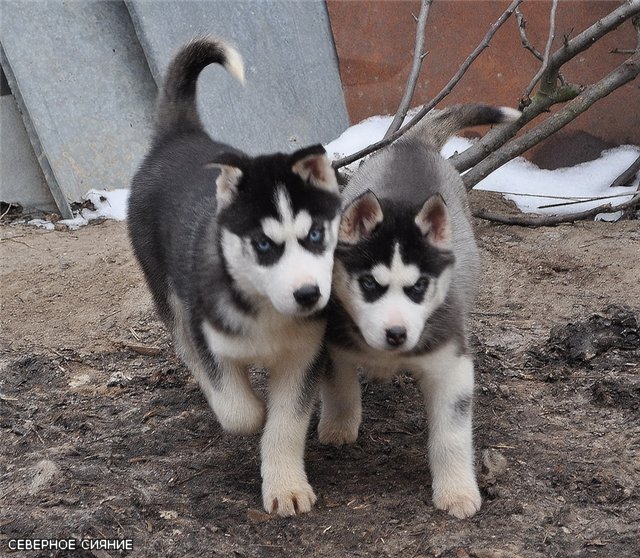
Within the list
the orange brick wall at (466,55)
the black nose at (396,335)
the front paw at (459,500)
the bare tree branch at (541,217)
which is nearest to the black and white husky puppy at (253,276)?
the black nose at (396,335)

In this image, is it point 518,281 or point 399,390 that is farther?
point 518,281

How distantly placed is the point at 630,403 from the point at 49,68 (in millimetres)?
5183

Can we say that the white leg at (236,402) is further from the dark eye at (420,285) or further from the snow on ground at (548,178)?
the snow on ground at (548,178)

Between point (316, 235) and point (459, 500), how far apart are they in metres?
1.17

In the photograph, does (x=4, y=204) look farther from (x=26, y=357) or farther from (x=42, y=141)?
(x=26, y=357)

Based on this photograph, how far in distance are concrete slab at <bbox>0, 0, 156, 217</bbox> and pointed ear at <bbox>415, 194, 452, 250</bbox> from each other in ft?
14.6

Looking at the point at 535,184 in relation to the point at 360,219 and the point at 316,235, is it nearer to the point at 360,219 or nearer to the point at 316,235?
the point at 360,219

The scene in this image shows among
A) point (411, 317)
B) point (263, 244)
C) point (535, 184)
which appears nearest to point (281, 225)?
point (263, 244)

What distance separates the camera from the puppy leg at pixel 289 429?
3641 mm

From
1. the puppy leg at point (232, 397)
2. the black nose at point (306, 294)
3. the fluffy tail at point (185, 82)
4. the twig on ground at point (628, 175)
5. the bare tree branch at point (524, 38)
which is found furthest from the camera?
the twig on ground at point (628, 175)

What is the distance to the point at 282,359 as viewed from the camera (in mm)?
3643

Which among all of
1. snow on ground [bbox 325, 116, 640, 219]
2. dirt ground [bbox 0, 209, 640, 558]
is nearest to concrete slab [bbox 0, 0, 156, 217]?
dirt ground [bbox 0, 209, 640, 558]

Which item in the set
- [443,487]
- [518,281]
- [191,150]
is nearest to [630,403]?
[443,487]

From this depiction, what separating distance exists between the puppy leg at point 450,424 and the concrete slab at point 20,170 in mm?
4878
